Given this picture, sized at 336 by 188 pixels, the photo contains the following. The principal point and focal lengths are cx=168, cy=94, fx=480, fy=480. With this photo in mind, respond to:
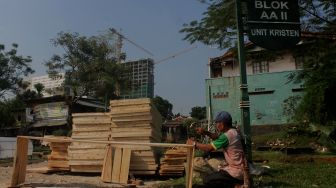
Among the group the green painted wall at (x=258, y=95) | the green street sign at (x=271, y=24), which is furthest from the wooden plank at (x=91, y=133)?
the green painted wall at (x=258, y=95)

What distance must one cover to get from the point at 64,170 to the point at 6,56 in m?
38.1

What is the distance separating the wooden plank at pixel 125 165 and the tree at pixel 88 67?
105ft

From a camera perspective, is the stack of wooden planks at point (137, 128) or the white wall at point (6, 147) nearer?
the stack of wooden planks at point (137, 128)

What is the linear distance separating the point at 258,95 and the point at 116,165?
21311mm

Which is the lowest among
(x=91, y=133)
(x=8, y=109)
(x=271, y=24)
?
(x=91, y=133)

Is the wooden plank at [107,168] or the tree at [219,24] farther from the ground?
the tree at [219,24]

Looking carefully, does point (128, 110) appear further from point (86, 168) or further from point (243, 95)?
point (243, 95)

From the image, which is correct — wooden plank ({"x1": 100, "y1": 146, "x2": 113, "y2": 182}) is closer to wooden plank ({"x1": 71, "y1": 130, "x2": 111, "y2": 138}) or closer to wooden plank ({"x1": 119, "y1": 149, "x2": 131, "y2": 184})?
wooden plank ({"x1": 119, "y1": 149, "x2": 131, "y2": 184})

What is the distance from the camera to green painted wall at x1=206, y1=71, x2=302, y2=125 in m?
31.2

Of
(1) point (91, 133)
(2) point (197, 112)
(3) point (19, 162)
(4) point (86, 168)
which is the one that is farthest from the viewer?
(2) point (197, 112)

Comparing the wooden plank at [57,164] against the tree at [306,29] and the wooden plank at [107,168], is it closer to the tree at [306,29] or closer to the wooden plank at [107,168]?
the wooden plank at [107,168]

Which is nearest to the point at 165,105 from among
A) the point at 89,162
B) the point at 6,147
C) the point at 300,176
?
the point at 6,147

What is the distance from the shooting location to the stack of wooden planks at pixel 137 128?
513 inches

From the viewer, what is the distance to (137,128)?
1336 centimetres
